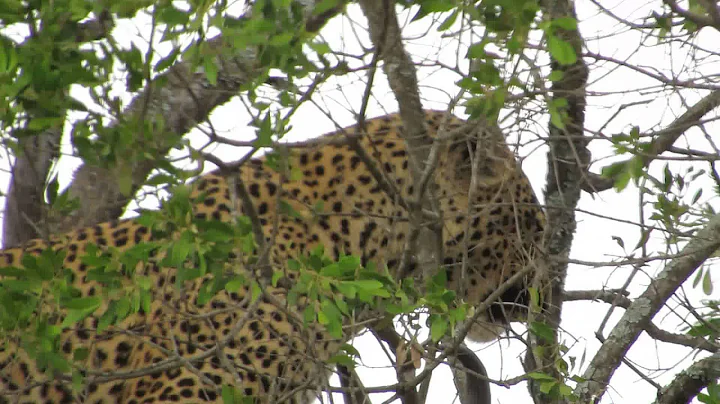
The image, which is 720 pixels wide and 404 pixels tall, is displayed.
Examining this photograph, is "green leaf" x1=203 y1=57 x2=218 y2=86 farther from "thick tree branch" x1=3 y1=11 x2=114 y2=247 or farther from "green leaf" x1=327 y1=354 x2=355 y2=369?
"thick tree branch" x1=3 y1=11 x2=114 y2=247

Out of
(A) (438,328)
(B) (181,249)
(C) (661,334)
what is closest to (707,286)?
(C) (661,334)

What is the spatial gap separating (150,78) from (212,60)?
196 mm

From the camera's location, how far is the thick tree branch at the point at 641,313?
439 centimetres

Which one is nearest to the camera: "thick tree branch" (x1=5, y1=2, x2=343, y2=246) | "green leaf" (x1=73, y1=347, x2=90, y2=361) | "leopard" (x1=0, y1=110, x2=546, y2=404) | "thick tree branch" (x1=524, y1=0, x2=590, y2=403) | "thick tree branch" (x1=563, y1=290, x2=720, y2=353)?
"thick tree branch" (x1=5, y1=2, x2=343, y2=246)

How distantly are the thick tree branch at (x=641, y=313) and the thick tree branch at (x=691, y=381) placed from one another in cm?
22

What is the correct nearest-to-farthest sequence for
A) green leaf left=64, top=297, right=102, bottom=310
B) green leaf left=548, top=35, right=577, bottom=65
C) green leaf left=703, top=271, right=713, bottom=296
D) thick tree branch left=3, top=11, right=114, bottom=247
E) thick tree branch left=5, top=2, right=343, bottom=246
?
green leaf left=548, top=35, right=577, bottom=65 < thick tree branch left=5, top=2, right=343, bottom=246 < green leaf left=64, top=297, right=102, bottom=310 < green leaf left=703, top=271, right=713, bottom=296 < thick tree branch left=3, top=11, right=114, bottom=247

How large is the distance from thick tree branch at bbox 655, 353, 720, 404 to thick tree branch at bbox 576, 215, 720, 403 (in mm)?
222

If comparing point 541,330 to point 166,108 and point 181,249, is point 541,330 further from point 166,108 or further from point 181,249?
point 166,108

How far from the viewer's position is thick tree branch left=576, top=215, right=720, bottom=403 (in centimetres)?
439

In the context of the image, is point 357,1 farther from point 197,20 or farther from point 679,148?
point 679,148

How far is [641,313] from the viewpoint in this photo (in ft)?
14.8

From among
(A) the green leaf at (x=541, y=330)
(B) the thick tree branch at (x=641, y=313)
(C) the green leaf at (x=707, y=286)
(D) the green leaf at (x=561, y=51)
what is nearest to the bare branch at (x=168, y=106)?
(D) the green leaf at (x=561, y=51)

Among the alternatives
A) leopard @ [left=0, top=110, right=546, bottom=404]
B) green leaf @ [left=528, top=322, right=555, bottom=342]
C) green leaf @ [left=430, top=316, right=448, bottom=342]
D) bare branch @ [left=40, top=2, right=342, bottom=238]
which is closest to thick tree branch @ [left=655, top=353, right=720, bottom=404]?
leopard @ [left=0, top=110, right=546, bottom=404]

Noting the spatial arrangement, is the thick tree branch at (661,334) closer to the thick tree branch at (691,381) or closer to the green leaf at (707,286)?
the thick tree branch at (691,381)
